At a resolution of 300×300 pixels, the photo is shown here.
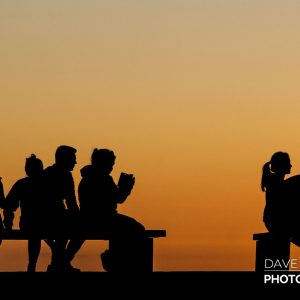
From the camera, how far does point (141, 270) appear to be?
18469 mm

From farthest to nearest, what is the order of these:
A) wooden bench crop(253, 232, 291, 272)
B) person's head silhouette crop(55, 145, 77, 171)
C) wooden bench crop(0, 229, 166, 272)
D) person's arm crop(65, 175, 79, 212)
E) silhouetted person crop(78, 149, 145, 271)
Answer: wooden bench crop(253, 232, 291, 272)
wooden bench crop(0, 229, 166, 272)
person's arm crop(65, 175, 79, 212)
silhouetted person crop(78, 149, 145, 271)
person's head silhouette crop(55, 145, 77, 171)

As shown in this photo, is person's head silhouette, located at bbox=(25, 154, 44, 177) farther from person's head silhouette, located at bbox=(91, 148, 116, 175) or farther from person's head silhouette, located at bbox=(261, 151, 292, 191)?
person's head silhouette, located at bbox=(261, 151, 292, 191)

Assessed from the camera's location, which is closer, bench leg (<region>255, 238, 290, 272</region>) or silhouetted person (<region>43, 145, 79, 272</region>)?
silhouetted person (<region>43, 145, 79, 272</region>)

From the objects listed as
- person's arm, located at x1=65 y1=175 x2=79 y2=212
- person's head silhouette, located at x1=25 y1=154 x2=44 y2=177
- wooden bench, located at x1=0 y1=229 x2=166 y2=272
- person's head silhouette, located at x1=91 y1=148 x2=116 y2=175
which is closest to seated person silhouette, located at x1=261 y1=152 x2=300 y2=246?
wooden bench, located at x1=0 y1=229 x2=166 y2=272

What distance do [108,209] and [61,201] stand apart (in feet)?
2.26

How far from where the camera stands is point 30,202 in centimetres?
1831

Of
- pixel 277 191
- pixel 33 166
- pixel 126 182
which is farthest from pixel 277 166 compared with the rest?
pixel 33 166

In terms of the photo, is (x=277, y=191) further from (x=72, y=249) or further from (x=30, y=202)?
(x=30, y=202)

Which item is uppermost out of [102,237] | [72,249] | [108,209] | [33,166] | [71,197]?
[33,166]

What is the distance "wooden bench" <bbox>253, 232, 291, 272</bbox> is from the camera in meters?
18.6

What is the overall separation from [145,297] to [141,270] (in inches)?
132

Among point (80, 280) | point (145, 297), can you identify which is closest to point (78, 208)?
point (80, 280)

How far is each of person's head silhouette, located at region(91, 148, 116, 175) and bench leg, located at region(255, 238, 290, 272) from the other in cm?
261

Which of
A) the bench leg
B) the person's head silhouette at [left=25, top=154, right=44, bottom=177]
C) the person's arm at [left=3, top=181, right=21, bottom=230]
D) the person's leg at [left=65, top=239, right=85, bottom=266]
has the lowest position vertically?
the person's leg at [left=65, top=239, right=85, bottom=266]
